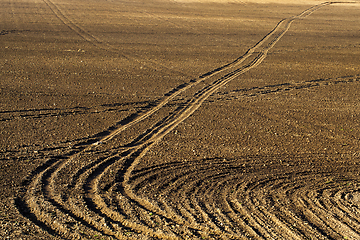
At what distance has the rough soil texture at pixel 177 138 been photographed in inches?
256

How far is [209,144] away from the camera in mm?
9430

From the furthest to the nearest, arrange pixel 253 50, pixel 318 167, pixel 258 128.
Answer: pixel 253 50 → pixel 258 128 → pixel 318 167

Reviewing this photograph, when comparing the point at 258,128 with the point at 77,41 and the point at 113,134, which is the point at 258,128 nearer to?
the point at 113,134

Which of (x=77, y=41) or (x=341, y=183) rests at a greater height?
(x=77, y=41)

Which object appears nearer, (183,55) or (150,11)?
(183,55)

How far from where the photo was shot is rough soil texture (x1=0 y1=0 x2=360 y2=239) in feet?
21.3

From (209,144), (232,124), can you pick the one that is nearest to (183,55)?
(232,124)

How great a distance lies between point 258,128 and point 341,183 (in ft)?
10.0

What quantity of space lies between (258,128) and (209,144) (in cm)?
184

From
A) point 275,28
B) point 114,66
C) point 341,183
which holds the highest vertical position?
point 275,28

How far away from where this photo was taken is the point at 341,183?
793 centimetres

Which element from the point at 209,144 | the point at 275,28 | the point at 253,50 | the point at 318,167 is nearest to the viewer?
the point at 318,167

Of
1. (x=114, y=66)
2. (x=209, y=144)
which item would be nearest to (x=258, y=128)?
(x=209, y=144)

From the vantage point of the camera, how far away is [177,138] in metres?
9.72
